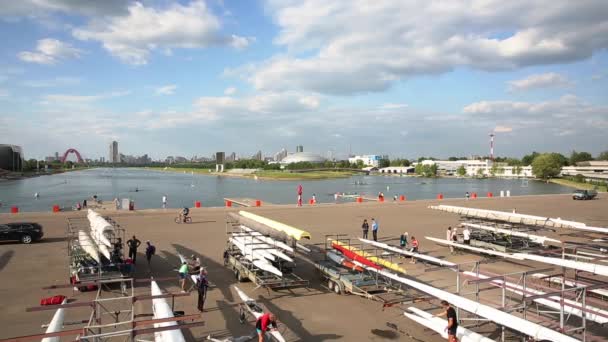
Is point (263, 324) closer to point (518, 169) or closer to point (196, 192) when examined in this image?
point (196, 192)

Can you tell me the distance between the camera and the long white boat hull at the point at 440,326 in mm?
9438

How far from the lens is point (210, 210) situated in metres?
39.3

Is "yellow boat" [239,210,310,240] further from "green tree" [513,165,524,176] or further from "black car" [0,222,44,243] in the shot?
"green tree" [513,165,524,176]

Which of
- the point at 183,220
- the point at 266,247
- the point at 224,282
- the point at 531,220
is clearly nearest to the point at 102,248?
the point at 224,282

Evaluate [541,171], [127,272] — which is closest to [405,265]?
[127,272]

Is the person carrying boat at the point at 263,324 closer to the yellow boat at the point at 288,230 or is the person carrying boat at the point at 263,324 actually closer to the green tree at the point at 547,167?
the yellow boat at the point at 288,230

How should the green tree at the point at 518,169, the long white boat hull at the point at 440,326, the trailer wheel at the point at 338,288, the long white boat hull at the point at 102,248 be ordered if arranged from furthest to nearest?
the green tree at the point at 518,169 < the trailer wheel at the point at 338,288 < the long white boat hull at the point at 102,248 < the long white boat hull at the point at 440,326

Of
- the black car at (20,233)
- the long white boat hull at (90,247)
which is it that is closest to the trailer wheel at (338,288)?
the long white boat hull at (90,247)

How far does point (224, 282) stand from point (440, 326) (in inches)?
336

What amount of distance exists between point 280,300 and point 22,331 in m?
7.25

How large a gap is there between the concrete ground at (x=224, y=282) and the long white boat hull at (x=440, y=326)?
1.29ft

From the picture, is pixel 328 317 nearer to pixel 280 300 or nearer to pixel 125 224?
pixel 280 300

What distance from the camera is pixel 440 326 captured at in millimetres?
10508

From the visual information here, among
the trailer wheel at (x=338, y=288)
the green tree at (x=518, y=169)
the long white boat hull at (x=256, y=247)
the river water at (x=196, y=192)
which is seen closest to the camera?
the trailer wheel at (x=338, y=288)
